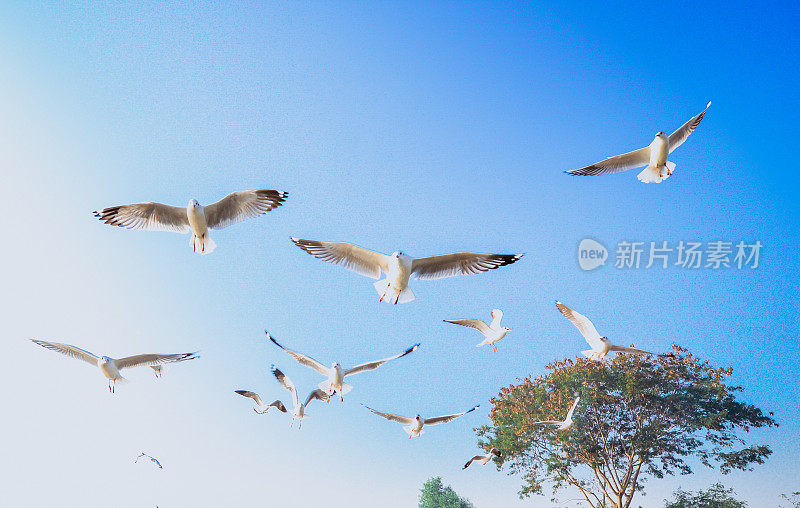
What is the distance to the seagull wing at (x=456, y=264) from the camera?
32.5 feet

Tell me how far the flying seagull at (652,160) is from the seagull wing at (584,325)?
8.82 ft

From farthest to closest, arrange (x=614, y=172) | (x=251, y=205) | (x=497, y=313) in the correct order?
(x=497, y=313)
(x=614, y=172)
(x=251, y=205)

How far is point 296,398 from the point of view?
14.0 meters

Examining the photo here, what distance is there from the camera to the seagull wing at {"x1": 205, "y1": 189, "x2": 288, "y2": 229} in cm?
1023

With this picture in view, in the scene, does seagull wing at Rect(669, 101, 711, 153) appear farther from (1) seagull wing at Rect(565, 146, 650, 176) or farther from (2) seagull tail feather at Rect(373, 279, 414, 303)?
(2) seagull tail feather at Rect(373, 279, 414, 303)

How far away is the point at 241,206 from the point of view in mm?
10406

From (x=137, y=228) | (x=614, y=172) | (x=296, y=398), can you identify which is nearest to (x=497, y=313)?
(x=614, y=172)

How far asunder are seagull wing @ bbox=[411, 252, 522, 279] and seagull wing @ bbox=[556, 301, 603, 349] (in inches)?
128

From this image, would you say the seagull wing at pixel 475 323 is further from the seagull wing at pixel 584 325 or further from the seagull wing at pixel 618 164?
the seagull wing at pixel 618 164

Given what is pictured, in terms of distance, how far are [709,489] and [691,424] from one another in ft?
8.95

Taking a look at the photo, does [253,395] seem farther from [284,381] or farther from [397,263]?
[397,263]

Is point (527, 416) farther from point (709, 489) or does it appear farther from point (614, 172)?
point (614, 172)

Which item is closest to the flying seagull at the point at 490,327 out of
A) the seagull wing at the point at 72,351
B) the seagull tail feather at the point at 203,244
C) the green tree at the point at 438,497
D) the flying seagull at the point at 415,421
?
the flying seagull at the point at 415,421

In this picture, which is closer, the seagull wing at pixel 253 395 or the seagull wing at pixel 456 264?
the seagull wing at pixel 456 264
